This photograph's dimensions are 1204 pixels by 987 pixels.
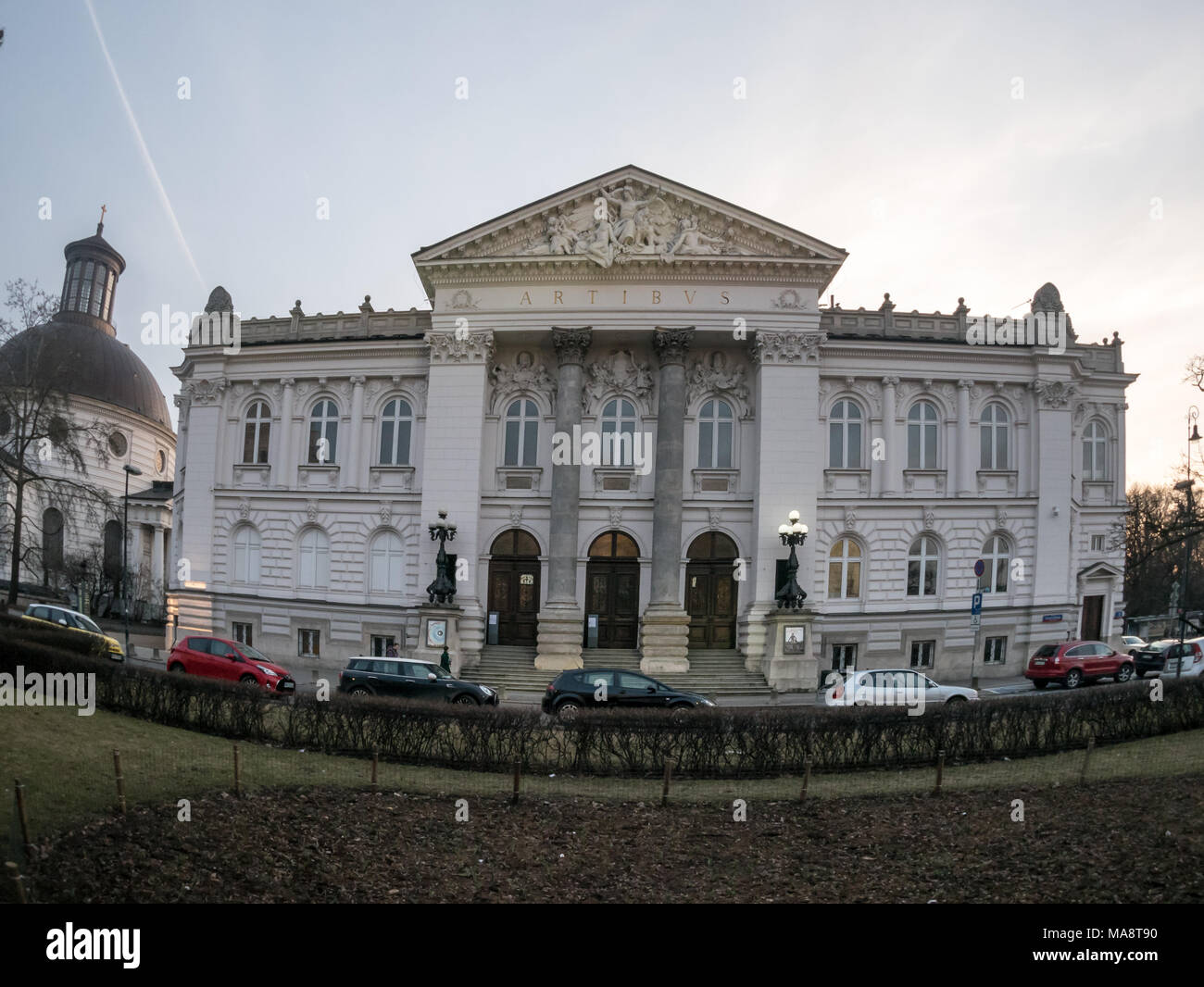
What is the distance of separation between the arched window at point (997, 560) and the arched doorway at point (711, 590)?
11182 millimetres

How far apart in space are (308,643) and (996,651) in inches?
1178

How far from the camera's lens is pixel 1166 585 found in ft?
190

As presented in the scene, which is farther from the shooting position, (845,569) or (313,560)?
(313,560)

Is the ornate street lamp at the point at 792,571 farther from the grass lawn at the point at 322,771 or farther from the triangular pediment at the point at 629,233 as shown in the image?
the grass lawn at the point at 322,771

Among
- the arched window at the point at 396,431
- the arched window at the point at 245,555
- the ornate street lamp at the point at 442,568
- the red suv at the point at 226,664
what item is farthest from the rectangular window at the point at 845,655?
the arched window at the point at 245,555

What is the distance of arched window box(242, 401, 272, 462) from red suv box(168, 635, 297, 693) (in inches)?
460

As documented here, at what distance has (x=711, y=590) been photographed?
31375 mm

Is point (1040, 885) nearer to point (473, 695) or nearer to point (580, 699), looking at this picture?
point (580, 699)

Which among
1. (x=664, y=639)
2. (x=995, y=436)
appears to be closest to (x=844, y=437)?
(x=995, y=436)

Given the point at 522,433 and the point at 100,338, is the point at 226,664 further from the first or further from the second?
the point at 100,338

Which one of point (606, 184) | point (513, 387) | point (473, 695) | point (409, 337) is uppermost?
point (606, 184)

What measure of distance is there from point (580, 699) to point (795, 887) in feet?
39.3

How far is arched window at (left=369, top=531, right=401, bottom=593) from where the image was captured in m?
32.6
